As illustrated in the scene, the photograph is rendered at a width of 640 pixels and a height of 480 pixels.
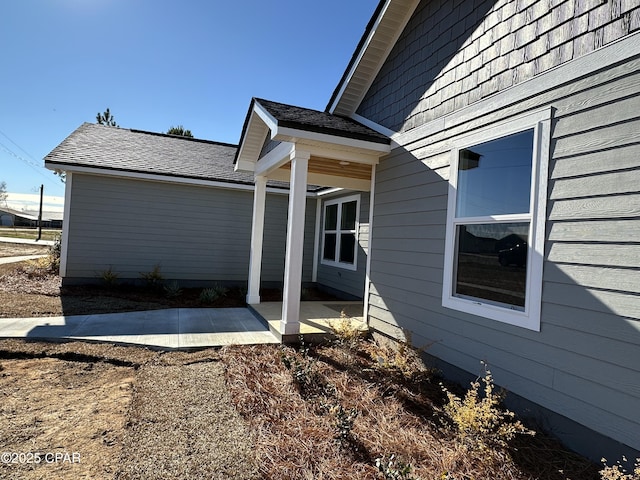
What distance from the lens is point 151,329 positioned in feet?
18.7

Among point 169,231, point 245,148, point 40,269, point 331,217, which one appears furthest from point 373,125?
point 40,269

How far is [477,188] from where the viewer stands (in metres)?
3.76

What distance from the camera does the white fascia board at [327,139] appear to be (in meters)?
4.71

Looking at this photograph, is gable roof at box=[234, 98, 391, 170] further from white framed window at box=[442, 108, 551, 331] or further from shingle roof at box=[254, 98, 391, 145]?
white framed window at box=[442, 108, 551, 331]

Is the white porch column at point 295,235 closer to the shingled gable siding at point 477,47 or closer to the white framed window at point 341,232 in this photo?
the shingled gable siding at point 477,47

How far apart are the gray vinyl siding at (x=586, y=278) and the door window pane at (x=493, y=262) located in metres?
0.25

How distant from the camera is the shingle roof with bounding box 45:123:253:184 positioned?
8.87 m

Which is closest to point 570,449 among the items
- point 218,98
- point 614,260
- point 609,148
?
point 614,260

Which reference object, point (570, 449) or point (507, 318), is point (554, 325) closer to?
point (507, 318)

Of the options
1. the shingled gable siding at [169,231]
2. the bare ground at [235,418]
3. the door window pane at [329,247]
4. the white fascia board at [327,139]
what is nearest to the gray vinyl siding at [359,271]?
the door window pane at [329,247]

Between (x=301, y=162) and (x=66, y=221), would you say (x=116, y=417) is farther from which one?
(x=66, y=221)

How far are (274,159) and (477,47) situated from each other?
138 inches

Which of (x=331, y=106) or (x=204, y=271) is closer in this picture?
(x=331, y=106)

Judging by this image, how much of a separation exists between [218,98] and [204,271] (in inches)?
323
